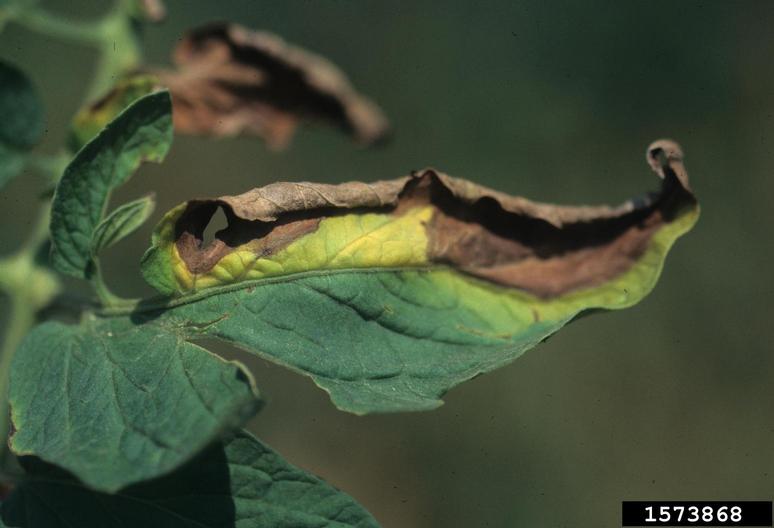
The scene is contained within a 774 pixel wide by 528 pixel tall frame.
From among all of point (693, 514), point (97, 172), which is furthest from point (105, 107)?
point (693, 514)

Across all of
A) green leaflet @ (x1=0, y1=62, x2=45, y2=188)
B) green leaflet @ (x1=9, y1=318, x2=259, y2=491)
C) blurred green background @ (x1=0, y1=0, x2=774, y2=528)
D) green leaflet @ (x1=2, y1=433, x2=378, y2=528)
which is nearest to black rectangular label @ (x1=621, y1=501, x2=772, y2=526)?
blurred green background @ (x1=0, y1=0, x2=774, y2=528)

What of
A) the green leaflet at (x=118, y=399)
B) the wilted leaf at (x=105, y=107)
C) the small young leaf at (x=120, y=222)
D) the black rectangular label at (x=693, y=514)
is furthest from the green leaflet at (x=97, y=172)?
the black rectangular label at (x=693, y=514)

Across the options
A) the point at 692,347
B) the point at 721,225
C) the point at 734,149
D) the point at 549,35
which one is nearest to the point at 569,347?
the point at 692,347

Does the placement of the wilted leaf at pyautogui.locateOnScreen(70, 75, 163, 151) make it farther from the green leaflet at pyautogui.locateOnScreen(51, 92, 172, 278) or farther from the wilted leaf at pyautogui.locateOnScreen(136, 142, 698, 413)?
the wilted leaf at pyautogui.locateOnScreen(136, 142, 698, 413)

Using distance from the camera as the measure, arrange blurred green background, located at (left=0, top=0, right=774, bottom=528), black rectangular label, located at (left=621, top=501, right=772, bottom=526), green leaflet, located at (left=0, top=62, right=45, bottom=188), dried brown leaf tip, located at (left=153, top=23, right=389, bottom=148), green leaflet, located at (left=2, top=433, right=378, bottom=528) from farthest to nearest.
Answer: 1. blurred green background, located at (left=0, top=0, right=774, bottom=528)
2. black rectangular label, located at (left=621, top=501, right=772, bottom=526)
3. dried brown leaf tip, located at (left=153, top=23, right=389, bottom=148)
4. green leaflet, located at (left=0, top=62, right=45, bottom=188)
5. green leaflet, located at (left=2, top=433, right=378, bottom=528)

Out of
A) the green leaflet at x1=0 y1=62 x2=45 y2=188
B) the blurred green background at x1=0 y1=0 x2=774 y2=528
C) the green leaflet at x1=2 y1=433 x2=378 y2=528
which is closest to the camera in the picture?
the green leaflet at x1=2 y1=433 x2=378 y2=528

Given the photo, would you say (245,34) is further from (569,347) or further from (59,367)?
(569,347)
